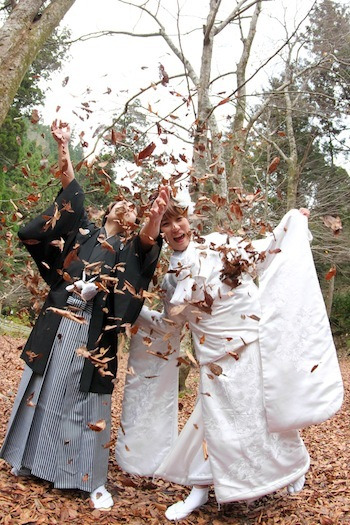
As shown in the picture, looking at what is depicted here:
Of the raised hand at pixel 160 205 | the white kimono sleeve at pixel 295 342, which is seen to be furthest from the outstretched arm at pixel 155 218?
the white kimono sleeve at pixel 295 342

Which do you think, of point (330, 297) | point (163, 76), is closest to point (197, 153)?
point (163, 76)

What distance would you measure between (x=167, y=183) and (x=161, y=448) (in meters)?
1.69

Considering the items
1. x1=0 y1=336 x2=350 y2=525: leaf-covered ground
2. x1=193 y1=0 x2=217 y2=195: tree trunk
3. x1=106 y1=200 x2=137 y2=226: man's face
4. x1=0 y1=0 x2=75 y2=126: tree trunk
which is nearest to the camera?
x1=0 y1=336 x2=350 y2=525: leaf-covered ground

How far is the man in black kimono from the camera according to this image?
2656mm

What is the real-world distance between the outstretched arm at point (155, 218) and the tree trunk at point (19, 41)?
1.21 metres

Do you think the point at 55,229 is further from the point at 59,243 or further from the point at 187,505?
the point at 187,505

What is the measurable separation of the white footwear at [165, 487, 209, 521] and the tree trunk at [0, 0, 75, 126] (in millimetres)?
2534

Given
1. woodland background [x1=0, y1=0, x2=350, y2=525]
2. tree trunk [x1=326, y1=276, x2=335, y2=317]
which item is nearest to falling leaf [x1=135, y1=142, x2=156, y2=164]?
woodland background [x1=0, y1=0, x2=350, y2=525]

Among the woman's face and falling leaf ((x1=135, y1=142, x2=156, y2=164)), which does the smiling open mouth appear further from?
falling leaf ((x1=135, y1=142, x2=156, y2=164))

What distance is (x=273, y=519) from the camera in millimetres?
2605

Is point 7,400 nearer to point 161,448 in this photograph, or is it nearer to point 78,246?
point 161,448

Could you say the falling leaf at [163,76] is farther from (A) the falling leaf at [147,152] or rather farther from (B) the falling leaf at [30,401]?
(B) the falling leaf at [30,401]

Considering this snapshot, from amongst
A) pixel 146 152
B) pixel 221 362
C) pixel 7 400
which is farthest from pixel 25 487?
pixel 7 400

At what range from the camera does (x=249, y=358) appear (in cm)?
261
